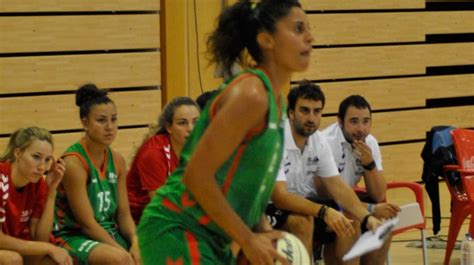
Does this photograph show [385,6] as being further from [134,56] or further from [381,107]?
[134,56]

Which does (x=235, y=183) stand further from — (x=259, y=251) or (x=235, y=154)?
(x=259, y=251)

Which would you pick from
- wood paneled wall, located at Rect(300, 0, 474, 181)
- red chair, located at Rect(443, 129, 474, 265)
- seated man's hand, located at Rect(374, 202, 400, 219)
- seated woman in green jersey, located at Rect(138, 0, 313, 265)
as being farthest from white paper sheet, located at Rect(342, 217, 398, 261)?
wood paneled wall, located at Rect(300, 0, 474, 181)

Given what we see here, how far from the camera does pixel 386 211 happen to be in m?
6.18

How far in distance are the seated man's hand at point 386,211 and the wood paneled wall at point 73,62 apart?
3.22 m

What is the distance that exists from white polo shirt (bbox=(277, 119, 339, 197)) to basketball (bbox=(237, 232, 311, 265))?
294 centimetres

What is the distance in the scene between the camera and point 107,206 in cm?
571

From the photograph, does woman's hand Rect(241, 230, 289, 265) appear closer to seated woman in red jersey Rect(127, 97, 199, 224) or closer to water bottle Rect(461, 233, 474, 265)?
seated woman in red jersey Rect(127, 97, 199, 224)

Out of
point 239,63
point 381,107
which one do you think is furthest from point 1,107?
point 239,63

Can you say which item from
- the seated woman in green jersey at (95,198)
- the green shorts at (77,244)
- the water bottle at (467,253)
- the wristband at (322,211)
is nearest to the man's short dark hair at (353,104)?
the wristband at (322,211)

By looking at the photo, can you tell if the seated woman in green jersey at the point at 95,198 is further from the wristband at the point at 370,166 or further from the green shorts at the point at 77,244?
the wristband at the point at 370,166

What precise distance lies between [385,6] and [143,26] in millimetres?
3100

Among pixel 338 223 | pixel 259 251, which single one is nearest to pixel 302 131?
pixel 338 223

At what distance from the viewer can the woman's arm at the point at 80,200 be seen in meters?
5.45

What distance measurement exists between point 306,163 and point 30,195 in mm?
1785
